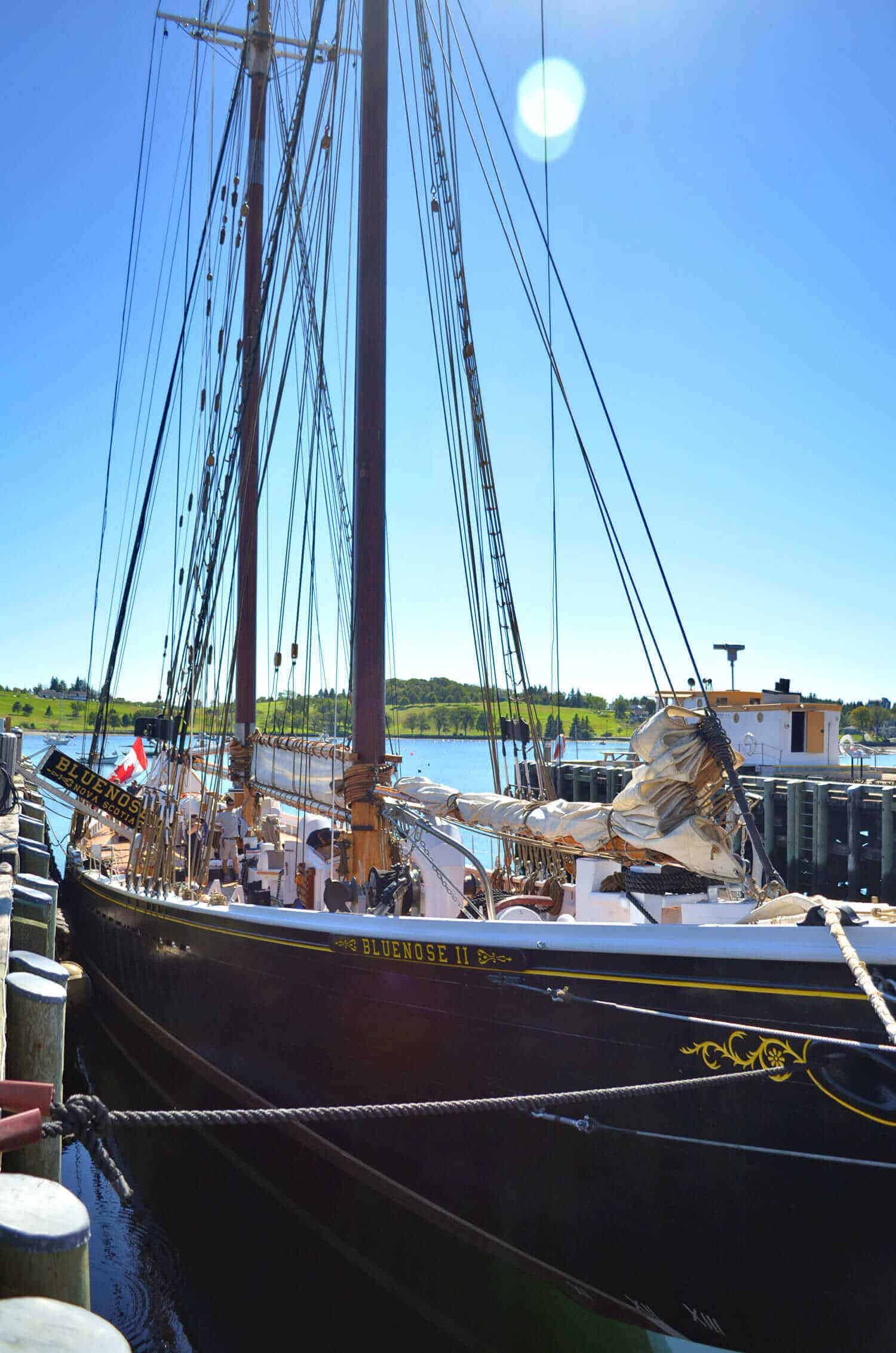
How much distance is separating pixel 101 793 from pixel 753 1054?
31.3ft

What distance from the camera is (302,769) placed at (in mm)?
12883

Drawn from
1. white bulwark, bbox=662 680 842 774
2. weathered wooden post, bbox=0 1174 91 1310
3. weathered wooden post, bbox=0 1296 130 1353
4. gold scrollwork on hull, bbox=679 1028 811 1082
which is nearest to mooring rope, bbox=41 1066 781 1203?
weathered wooden post, bbox=0 1174 91 1310

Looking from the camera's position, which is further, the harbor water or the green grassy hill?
the green grassy hill

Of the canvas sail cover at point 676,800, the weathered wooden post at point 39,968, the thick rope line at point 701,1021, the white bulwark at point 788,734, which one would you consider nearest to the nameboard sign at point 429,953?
the thick rope line at point 701,1021

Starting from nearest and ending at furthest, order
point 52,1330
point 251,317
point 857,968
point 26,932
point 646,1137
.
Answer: point 52,1330 < point 857,968 < point 646,1137 < point 26,932 < point 251,317

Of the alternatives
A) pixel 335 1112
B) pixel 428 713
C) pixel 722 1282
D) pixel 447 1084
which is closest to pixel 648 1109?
pixel 722 1282

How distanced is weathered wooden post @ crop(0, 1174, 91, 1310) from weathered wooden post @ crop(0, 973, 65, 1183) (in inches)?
44.3

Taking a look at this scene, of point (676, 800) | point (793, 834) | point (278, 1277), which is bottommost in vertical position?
point (278, 1277)

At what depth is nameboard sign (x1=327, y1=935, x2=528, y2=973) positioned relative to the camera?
5.97 metres

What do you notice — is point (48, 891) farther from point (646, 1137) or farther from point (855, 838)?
point (855, 838)

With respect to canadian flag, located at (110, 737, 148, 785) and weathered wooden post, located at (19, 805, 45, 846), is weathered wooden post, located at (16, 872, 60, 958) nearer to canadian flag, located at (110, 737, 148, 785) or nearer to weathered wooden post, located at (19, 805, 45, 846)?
weathered wooden post, located at (19, 805, 45, 846)

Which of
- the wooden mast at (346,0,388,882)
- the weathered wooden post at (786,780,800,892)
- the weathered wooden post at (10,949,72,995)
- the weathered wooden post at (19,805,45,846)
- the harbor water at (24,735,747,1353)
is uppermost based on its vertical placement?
the wooden mast at (346,0,388,882)

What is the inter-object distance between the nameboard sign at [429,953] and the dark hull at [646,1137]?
0.05 metres

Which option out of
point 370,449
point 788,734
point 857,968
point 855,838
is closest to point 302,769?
point 370,449
